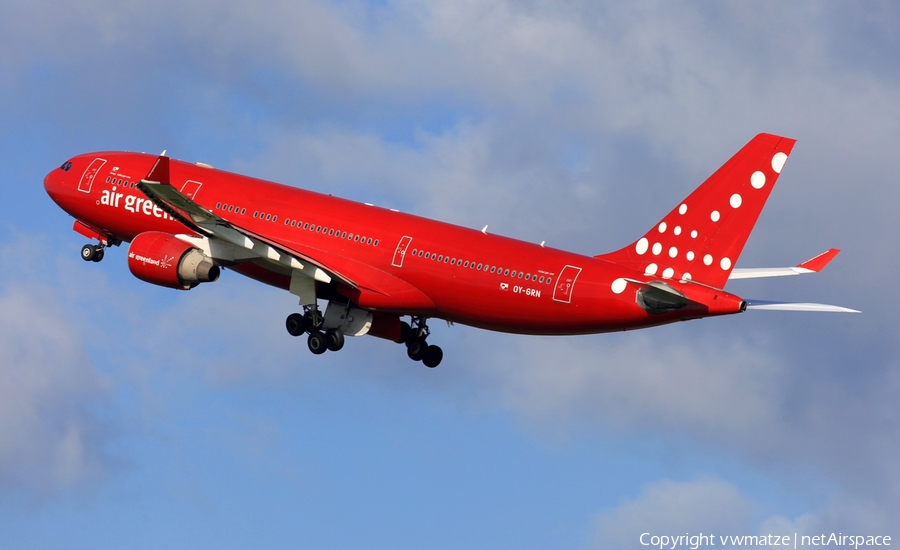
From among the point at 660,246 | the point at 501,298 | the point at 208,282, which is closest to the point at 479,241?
the point at 501,298

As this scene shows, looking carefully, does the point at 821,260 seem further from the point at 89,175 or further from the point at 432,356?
the point at 89,175

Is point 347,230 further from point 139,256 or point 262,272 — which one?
point 139,256

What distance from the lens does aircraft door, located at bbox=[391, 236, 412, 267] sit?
47.4 meters

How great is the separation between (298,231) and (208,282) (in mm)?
3848

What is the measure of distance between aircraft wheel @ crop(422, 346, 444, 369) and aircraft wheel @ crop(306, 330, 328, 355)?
4697 mm

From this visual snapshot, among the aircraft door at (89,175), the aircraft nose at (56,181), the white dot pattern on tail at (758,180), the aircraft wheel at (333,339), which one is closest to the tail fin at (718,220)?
the white dot pattern on tail at (758,180)

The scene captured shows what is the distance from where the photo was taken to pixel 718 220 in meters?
42.9

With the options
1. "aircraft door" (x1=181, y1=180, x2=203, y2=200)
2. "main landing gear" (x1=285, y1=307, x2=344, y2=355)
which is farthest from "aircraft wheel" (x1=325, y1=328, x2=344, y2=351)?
"aircraft door" (x1=181, y1=180, x2=203, y2=200)

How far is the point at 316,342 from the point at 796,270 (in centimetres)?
1686

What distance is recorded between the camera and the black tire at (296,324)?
48906 mm

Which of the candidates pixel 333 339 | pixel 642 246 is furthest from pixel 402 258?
pixel 642 246

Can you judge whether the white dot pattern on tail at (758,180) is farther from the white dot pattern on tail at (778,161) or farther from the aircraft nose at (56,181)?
the aircraft nose at (56,181)

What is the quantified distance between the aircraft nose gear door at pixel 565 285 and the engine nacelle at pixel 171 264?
487 inches

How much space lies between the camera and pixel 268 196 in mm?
50781
